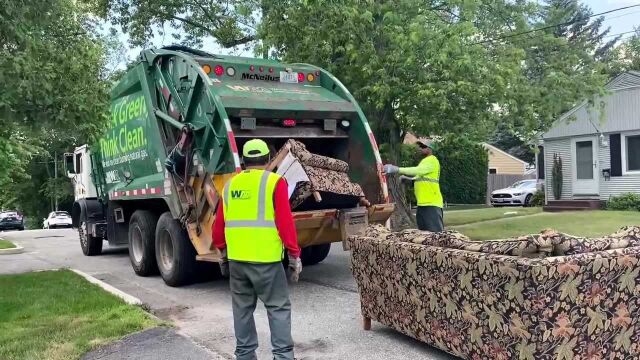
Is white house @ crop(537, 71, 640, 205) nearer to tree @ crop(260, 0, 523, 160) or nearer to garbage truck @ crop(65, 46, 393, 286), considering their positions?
tree @ crop(260, 0, 523, 160)

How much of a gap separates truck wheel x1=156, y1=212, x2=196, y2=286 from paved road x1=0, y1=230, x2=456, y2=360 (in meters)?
0.16

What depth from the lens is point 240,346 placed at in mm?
4477

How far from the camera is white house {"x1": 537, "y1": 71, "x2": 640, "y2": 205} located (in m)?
18.1

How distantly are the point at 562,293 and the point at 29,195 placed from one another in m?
53.8

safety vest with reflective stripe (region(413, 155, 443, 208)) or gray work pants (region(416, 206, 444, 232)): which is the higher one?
safety vest with reflective stripe (region(413, 155, 443, 208))

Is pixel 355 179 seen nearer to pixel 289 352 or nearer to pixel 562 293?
pixel 289 352

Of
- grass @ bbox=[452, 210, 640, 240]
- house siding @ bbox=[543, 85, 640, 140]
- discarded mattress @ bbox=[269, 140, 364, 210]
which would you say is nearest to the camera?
discarded mattress @ bbox=[269, 140, 364, 210]

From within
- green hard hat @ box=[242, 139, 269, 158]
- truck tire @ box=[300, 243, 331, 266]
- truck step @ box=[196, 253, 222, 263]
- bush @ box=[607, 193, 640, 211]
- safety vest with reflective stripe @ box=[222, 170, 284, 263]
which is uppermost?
green hard hat @ box=[242, 139, 269, 158]

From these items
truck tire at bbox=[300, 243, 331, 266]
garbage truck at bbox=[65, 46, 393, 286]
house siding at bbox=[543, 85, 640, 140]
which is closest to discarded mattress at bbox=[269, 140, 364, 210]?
garbage truck at bbox=[65, 46, 393, 286]

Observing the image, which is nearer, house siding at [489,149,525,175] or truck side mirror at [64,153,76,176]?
truck side mirror at [64,153,76,176]

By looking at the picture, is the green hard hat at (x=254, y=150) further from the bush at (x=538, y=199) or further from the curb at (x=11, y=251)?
the bush at (x=538, y=199)

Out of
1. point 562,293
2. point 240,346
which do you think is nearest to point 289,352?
point 240,346

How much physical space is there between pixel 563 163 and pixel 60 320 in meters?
17.6

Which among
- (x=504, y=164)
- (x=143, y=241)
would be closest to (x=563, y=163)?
(x=143, y=241)
